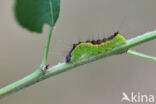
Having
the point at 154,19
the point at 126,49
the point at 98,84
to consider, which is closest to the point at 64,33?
the point at 98,84

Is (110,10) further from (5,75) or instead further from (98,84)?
(5,75)

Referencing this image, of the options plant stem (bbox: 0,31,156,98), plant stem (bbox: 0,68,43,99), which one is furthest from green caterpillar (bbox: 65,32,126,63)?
plant stem (bbox: 0,68,43,99)

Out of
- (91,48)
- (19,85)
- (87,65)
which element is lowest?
(19,85)

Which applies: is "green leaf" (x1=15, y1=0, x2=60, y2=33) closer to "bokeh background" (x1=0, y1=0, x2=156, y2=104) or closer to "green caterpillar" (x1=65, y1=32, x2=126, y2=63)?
"green caterpillar" (x1=65, y1=32, x2=126, y2=63)

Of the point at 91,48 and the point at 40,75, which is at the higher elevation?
the point at 91,48

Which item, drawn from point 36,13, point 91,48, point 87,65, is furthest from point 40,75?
point 87,65

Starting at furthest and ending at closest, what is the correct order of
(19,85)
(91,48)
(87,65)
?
1. (87,65)
2. (91,48)
3. (19,85)

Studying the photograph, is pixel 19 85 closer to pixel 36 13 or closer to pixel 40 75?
pixel 40 75
